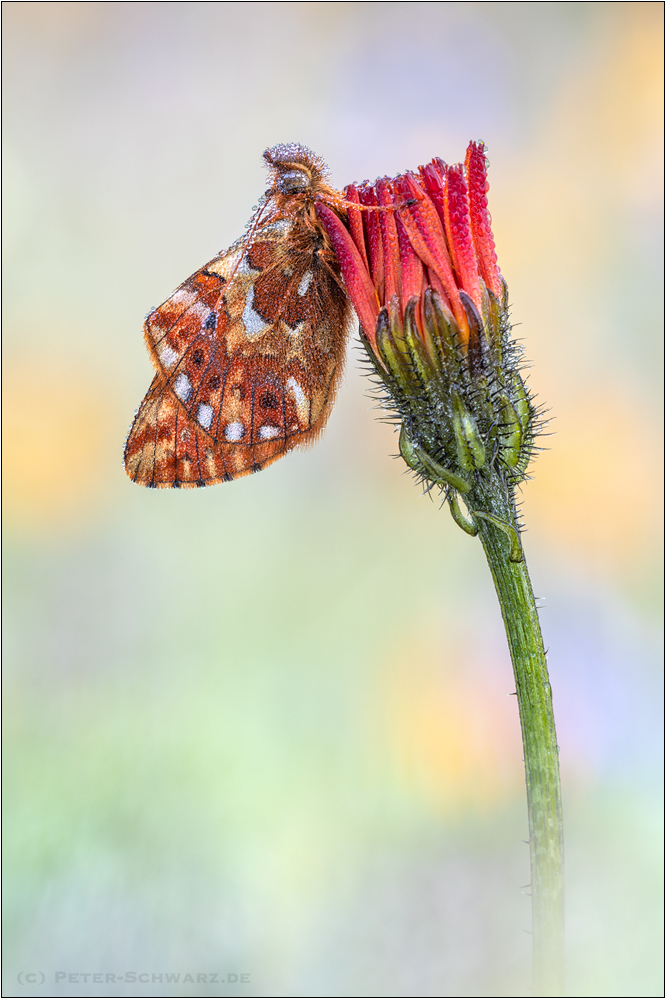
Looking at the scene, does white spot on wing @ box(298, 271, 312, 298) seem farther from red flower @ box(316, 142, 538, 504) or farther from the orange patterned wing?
red flower @ box(316, 142, 538, 504)

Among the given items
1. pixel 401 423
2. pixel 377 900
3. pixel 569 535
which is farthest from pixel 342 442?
pixel 401 423

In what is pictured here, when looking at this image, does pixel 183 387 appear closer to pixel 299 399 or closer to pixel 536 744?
pixel 299 399

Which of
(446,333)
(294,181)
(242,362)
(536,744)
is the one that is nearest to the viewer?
(536,744)

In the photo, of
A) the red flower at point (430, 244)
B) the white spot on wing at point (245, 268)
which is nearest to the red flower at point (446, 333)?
the red flower at point (430, 244)

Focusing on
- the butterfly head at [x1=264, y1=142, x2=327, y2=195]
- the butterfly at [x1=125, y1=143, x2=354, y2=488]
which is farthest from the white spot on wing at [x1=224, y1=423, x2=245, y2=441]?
the butterfly head at [x1=264, y1=142, x2=327, y2=195]

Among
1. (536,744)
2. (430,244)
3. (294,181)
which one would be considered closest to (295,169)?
(294,181)
